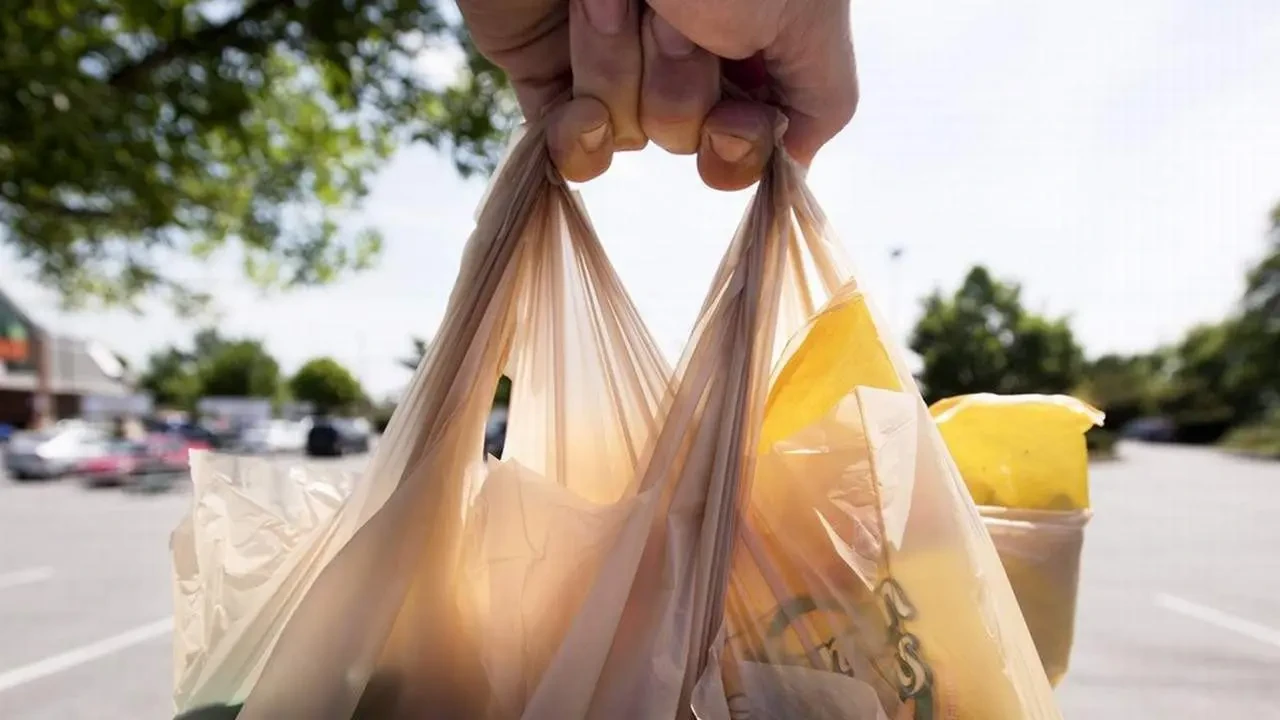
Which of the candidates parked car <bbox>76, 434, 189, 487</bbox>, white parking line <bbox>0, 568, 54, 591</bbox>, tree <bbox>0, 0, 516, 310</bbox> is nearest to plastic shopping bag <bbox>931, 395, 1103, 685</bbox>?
tree <bbox>0, 0, 516, 310</bbox>

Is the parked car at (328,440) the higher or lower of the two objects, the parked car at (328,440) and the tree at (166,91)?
the lower

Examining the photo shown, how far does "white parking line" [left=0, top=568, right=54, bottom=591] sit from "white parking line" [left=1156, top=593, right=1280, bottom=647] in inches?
330

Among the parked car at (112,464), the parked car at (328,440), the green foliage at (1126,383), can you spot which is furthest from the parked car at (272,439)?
the green foliage at (1126,383)

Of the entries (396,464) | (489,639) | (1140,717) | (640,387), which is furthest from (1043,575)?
(1140,717)

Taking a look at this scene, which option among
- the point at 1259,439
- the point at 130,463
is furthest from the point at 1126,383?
the point at 130,463

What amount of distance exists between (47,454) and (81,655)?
52.8 ft

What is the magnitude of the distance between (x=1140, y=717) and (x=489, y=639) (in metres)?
3.77

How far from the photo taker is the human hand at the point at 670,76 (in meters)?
0.79

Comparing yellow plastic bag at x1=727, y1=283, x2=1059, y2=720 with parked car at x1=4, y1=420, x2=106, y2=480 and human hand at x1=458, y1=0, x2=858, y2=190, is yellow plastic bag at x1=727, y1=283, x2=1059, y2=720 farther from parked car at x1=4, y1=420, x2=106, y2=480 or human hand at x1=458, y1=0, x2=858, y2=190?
parked car at x1=4, y1=420, x2=106, y2=480

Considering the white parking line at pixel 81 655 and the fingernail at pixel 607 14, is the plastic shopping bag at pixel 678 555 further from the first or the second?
the white parking line at pixel 81 655

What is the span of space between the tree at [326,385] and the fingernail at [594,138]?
40.1 meters

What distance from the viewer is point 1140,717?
355 centimetres

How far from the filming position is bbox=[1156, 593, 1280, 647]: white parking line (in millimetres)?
4941

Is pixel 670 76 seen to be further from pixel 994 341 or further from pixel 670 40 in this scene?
pixel 994 341
